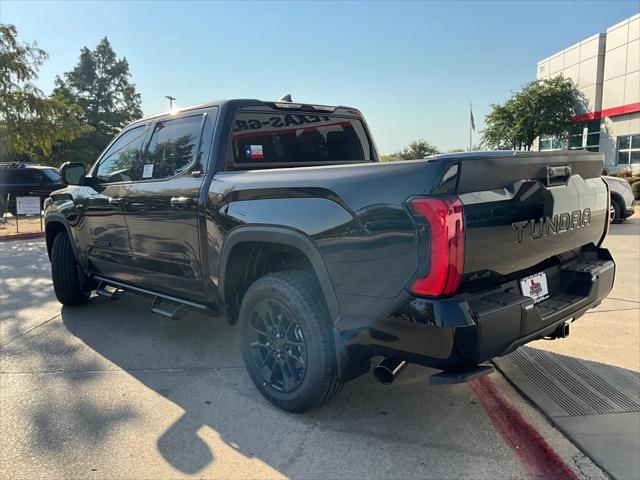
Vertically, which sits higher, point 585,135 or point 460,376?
point 585,135

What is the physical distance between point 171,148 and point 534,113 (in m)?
33.3

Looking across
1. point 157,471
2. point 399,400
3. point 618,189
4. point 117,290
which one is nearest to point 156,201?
point 117,290

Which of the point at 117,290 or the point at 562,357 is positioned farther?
the point at 117,290

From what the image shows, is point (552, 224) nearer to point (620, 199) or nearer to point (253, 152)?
point (253, 152)

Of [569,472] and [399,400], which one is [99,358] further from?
[569,472]

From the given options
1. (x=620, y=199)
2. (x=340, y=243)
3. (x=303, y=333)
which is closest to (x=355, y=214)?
(x=340, y=243)

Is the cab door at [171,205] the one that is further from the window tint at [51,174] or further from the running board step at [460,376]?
the window tint at [51,174]

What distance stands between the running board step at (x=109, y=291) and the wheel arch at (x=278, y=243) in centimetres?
194

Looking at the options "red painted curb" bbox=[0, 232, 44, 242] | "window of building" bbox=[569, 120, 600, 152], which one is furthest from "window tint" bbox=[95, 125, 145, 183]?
"window of building" bbox=[569, 120, 600, 152]

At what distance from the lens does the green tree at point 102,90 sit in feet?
142

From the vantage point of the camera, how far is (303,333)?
9.39 feet

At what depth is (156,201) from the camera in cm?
388

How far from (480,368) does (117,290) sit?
3851mm

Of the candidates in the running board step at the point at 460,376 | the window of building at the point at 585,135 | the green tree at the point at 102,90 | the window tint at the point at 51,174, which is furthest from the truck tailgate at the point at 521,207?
the green tree at the point at 102,90
